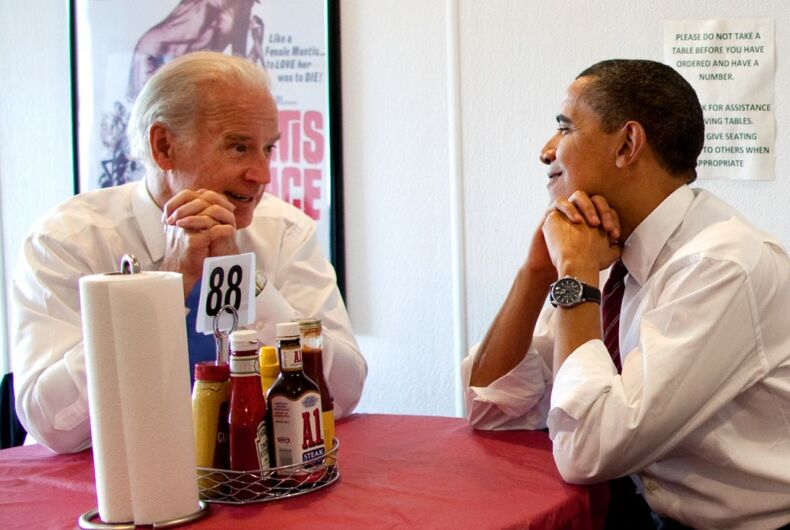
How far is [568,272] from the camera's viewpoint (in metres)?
1.80

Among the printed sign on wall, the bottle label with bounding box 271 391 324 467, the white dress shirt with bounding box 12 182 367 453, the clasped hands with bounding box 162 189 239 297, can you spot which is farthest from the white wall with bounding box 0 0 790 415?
the bottle label with bounding box 271 391 324 467

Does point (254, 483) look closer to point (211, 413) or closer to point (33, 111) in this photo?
point (211, 413)

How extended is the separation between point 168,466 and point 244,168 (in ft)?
3.48

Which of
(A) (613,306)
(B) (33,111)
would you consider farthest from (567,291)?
(B) (33,111)

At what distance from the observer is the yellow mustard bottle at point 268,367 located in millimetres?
1505

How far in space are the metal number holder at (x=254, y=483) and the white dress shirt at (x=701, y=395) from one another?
0.44 m

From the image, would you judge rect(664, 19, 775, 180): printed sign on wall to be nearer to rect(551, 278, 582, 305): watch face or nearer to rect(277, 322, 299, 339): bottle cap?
rect(551, 278, 582, 305): watch face

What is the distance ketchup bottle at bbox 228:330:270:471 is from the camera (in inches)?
53.9

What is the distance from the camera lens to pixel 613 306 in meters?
1.99

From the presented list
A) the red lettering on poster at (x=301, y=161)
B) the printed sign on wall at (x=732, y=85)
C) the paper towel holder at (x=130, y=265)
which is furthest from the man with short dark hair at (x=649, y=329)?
the red lettering on poster at (x=301, y=161)

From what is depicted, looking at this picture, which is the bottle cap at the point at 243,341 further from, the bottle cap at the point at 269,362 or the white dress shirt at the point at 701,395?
the white dress shirt at the point at 701,395

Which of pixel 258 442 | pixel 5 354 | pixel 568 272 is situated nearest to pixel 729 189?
pixel 568 272

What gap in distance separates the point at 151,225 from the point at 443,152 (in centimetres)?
108

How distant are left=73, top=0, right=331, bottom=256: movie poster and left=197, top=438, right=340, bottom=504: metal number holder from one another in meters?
1.72
